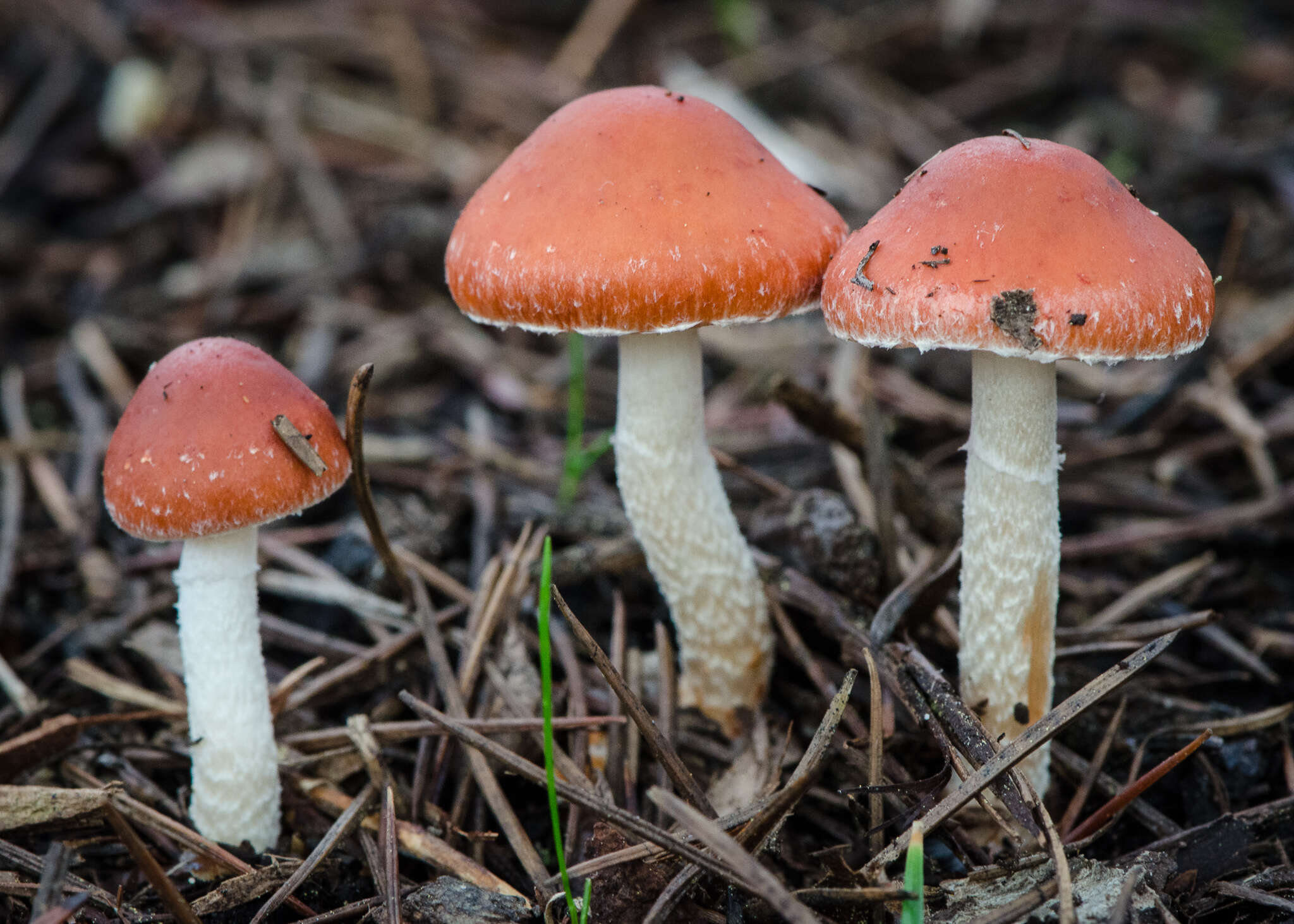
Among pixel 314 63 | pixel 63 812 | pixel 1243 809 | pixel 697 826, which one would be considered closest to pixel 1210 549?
pixel 1243 809

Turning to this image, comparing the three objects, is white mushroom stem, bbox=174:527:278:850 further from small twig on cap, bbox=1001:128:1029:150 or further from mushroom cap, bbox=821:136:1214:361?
small twig on cap, bbox=1001:128:1029:150

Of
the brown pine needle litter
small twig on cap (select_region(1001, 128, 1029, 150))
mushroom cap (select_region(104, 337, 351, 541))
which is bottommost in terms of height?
the brown pine needle litter

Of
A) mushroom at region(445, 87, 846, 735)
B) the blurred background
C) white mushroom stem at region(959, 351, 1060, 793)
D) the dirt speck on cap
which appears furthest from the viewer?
the blurred background

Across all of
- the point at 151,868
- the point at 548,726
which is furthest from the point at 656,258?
the point at 151,868

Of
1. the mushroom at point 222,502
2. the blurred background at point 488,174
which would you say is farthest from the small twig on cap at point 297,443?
the blurred background at point 488,174

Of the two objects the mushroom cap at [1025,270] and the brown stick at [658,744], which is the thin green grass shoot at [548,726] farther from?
the mushroom cap at [1025,270]

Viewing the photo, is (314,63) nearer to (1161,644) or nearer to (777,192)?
(777,192)

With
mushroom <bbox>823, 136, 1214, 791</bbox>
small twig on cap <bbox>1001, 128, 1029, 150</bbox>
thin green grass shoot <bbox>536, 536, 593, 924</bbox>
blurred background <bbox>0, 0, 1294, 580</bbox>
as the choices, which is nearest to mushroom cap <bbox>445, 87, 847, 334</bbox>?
mushroom <bbox>823, 136, 1214, 791</bbox>

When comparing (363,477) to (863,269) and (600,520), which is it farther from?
(863,269)
